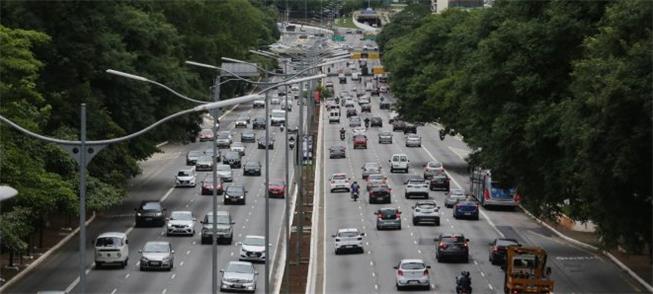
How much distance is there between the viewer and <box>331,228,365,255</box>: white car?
232 feet

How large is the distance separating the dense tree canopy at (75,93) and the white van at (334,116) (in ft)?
149

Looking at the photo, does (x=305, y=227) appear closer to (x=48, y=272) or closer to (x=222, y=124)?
(x=48, y=272)

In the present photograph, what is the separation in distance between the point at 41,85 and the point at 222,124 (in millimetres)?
77216

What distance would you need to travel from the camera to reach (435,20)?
139625mm

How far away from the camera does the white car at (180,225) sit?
75.8 metres

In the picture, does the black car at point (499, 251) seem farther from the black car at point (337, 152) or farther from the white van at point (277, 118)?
the white van at point (277, 118)

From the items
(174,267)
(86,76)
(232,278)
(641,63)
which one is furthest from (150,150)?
(641,63)

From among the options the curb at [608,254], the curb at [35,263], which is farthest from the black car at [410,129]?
the curb at [35,263]

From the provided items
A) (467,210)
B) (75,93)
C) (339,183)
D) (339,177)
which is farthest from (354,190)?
(75,93)

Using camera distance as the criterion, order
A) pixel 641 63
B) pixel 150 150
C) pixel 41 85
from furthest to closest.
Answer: pixel 150 150
pixel 41 85
pixel 641 63

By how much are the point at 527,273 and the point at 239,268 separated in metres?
10.5

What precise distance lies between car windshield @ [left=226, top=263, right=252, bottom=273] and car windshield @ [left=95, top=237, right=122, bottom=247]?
730 centimetres

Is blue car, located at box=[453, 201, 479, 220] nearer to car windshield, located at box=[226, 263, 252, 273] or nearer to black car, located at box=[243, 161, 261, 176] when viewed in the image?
black car, located at box=[243, 161, 261, 176]

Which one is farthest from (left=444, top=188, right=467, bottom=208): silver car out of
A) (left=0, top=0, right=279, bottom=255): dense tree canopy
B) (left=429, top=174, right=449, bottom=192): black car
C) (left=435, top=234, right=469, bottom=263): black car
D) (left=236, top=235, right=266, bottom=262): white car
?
(left=236, top=235, right=266, bottom=262): white car
